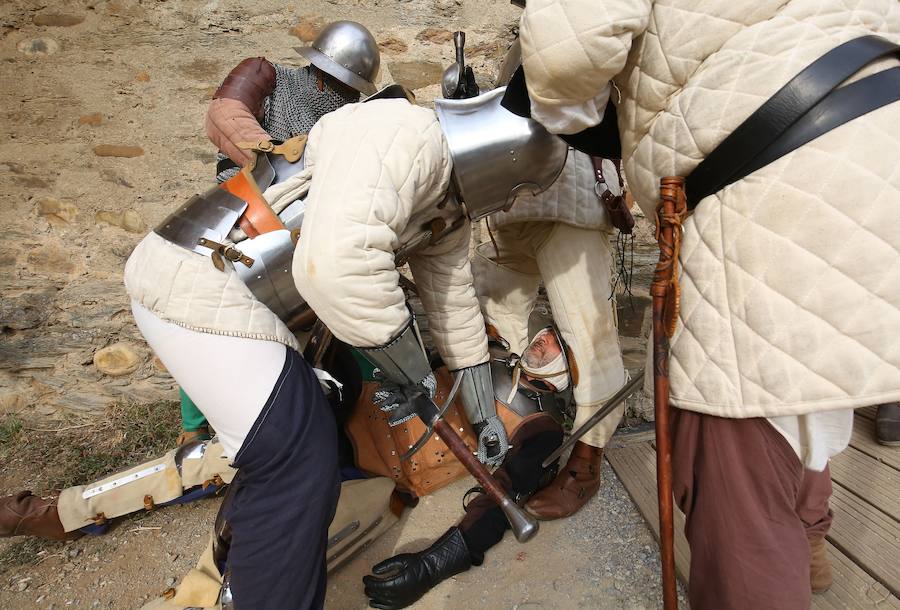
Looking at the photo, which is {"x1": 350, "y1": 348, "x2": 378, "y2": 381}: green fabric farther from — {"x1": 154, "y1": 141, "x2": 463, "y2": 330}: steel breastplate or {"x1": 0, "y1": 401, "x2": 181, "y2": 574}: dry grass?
{"x1": 0, "y1": 401, "x2": 181, "y2": 574}: dry grass

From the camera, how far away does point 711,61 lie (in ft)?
2.68

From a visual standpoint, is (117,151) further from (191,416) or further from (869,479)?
(869,479)

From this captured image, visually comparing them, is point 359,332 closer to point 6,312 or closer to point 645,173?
point 645,173

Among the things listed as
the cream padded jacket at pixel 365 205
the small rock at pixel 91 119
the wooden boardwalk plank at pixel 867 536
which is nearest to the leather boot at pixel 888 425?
the wooden boardwalk plank at pixel 867 536

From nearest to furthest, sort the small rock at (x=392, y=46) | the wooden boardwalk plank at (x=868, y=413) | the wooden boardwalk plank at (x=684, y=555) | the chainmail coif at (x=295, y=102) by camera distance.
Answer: the wooden boardwalk plank at (x=684, y=555), the wooden boardwalk plank at (x=868, y=413), the chainmail coif at (x=295, y=102), the small rock at (x=392, y=46)

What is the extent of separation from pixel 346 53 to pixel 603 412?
1.62m

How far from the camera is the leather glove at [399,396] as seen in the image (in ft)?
4.77

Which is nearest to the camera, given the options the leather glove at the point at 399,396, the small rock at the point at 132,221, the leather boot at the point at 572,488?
the leather glove at the point at 399,396

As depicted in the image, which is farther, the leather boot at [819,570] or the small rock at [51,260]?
the small rock at [51,260]

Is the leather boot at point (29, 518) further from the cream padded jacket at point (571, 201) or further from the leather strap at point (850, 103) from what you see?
the leather strap at point (850, 103)

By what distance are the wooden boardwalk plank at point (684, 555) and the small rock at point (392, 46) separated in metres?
1.93

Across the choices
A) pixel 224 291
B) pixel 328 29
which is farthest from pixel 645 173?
pixel 328 29

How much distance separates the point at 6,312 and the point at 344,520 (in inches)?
68.7

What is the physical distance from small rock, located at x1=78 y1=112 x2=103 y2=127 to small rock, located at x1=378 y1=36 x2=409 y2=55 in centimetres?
121
